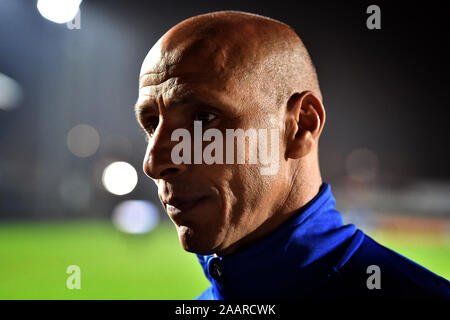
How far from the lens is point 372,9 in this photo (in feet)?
4.59

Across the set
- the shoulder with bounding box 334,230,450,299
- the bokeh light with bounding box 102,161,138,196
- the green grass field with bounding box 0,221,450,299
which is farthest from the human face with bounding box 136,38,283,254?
the bokeh light with bounding box 102,161,138,196

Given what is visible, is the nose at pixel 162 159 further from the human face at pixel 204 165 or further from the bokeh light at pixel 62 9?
the bokeh light at pixel 62 9

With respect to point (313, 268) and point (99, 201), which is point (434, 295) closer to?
point (313, 268)

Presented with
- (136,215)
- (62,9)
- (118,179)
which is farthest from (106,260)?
(62,9)

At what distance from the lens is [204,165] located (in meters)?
0.95

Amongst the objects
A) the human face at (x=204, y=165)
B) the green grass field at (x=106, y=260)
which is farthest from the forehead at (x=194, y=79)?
the green grass field at (x=106, y=260)

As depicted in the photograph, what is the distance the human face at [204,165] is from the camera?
94 centimetres

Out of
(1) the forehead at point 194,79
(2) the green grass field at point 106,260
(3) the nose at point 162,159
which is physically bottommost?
(2) the green grass field at point 106,260

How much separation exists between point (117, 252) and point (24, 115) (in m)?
4.27

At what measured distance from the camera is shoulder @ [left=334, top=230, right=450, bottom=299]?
3.22 ft

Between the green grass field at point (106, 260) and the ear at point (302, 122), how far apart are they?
2.99m

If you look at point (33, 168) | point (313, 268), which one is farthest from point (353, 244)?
point (33, 168)

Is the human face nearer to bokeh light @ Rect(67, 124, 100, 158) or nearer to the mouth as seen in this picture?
the mouth

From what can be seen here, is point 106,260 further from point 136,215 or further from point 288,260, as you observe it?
point 288,260
